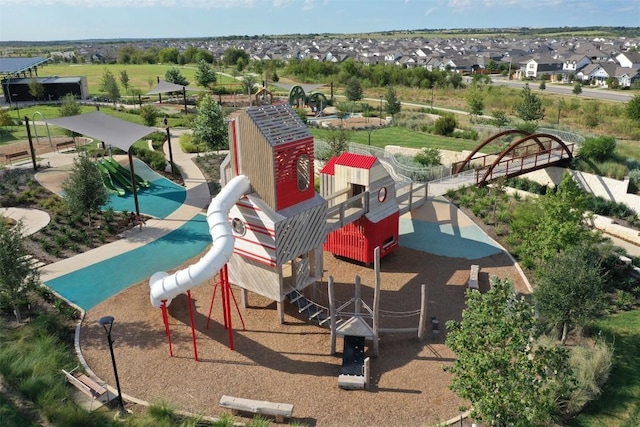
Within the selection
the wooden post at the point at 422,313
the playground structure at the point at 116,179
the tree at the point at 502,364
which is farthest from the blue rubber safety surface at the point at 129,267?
the tree at the point at 502,364

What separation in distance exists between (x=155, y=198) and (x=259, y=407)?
57.1ft

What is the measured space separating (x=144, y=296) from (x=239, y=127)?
21.7 feet

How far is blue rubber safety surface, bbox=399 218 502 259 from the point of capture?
20.3 metres

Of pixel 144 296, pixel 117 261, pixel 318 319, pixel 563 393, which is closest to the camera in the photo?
pixel 563 393

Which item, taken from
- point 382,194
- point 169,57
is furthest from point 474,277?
point 169,57

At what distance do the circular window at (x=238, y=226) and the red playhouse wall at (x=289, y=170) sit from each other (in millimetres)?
1341

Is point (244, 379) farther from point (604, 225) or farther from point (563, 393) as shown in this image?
point (604, 225)

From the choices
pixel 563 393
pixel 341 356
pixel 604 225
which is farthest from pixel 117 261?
pixel 604 225

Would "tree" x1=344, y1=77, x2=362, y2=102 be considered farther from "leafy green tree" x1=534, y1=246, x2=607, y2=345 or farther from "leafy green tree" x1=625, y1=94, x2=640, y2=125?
"leafy green tree" x1=534, y1=246, x2=607, y2=345

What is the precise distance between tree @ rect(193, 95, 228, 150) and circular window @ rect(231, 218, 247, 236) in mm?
17489

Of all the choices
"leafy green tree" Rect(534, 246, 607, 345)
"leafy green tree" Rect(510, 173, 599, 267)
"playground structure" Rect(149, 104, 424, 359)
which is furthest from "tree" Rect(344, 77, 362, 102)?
"leafy green tree" Rect(534, 246, 607, 345)

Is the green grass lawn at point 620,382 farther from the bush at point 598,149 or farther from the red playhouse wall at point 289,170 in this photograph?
the bush at point 598,149

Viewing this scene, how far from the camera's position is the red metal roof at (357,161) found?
59.5ft

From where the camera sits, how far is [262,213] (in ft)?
46.8
